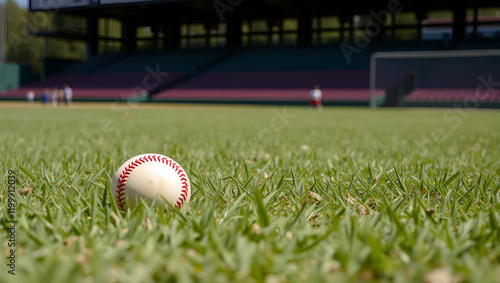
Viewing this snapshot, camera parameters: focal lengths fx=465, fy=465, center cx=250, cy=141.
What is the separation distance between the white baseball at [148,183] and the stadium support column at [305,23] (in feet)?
107

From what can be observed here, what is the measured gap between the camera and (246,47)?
3638 cm

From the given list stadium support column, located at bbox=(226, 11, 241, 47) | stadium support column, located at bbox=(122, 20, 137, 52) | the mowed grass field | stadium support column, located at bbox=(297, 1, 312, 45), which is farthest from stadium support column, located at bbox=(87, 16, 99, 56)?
the mowed grass field

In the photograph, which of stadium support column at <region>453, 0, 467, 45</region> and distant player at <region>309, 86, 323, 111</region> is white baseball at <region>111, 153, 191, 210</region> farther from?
stadium support column at <region>453, 0, 467, 45</region>

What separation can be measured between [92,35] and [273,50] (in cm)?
1649

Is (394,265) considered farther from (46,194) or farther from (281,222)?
(46,194)

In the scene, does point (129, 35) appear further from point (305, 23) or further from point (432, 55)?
point (432, 55)

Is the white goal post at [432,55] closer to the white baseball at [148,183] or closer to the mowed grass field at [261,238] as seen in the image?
the mowed grass field at [261,238]

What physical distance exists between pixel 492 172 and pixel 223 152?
7.36 feet

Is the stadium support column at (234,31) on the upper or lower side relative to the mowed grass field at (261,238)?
upper

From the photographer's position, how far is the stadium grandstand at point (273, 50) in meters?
25.2

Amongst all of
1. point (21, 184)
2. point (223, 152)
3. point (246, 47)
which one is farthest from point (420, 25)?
point (21, 184)

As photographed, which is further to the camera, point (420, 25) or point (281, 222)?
point (420, 25)

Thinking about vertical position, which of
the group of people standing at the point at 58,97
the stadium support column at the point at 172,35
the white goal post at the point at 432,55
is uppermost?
the stadium support column at the point at 172,35

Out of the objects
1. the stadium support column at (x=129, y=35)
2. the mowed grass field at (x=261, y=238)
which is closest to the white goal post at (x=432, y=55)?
the mowed grass field at (x=261, y=238)
